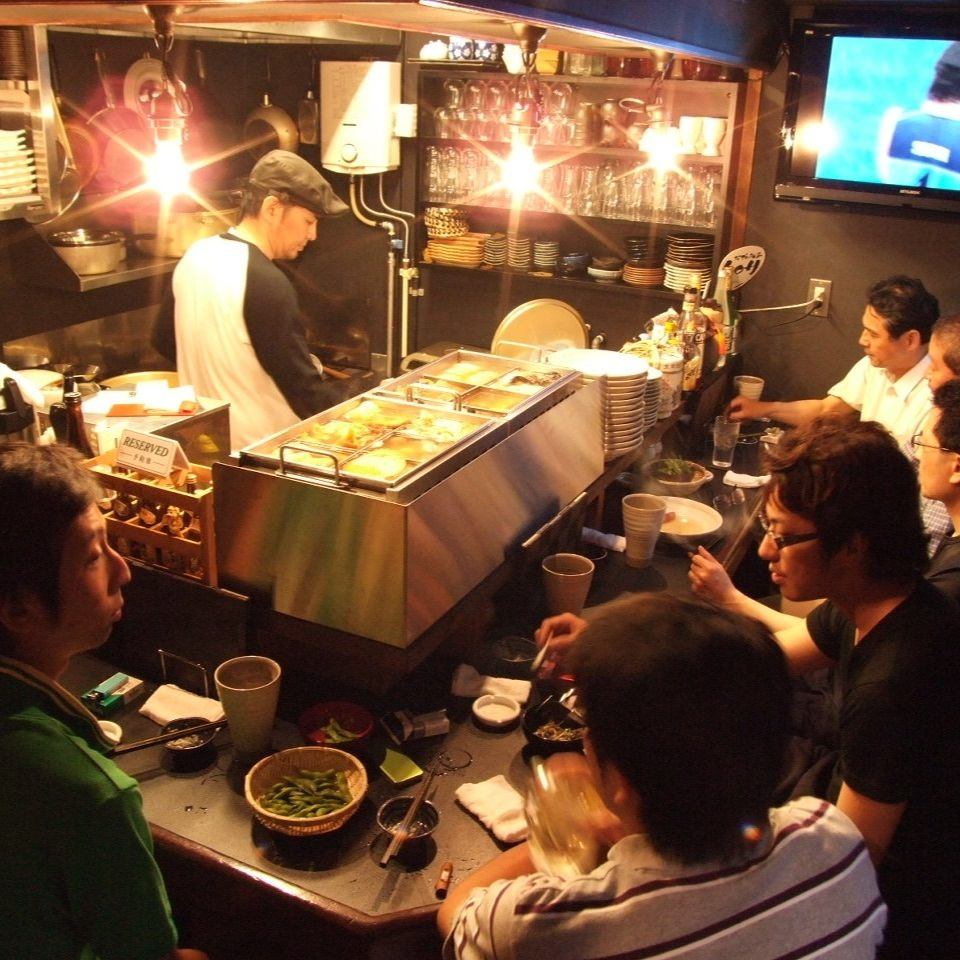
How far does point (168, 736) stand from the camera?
2.08m

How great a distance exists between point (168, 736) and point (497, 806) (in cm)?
73

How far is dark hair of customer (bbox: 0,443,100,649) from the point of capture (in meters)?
1.41

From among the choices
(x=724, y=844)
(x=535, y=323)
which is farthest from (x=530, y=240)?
(x=724, y=844)

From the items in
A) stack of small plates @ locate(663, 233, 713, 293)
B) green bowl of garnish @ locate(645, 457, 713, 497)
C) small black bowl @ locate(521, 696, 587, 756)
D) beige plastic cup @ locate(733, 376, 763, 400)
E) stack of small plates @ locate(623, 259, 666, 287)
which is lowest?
small black bowl @ locate(521, 696, 587, 756)

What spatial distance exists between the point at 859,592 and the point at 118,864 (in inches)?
54.3

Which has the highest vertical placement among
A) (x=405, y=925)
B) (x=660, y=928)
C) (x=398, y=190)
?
(x=398, y=190)

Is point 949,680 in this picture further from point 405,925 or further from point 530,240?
point 530,240

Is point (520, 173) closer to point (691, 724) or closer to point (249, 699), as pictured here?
point (249, 699)

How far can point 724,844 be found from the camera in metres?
1.15

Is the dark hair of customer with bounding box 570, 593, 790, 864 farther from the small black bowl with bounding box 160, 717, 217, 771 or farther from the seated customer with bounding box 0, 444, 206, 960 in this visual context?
the small black bowl with bounding box 160, 717, 217, 771

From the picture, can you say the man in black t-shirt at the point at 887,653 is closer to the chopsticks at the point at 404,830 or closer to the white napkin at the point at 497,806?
the white napkin at the point at 497,806

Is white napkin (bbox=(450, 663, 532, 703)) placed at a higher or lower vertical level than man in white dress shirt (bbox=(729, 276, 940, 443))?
lower

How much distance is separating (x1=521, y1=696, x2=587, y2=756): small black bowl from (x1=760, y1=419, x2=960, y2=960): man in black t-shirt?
1.81 feet

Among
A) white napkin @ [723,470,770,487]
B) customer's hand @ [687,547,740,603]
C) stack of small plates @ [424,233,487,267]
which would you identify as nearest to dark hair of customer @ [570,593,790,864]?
customer's hand @ [687,547,740,603]
